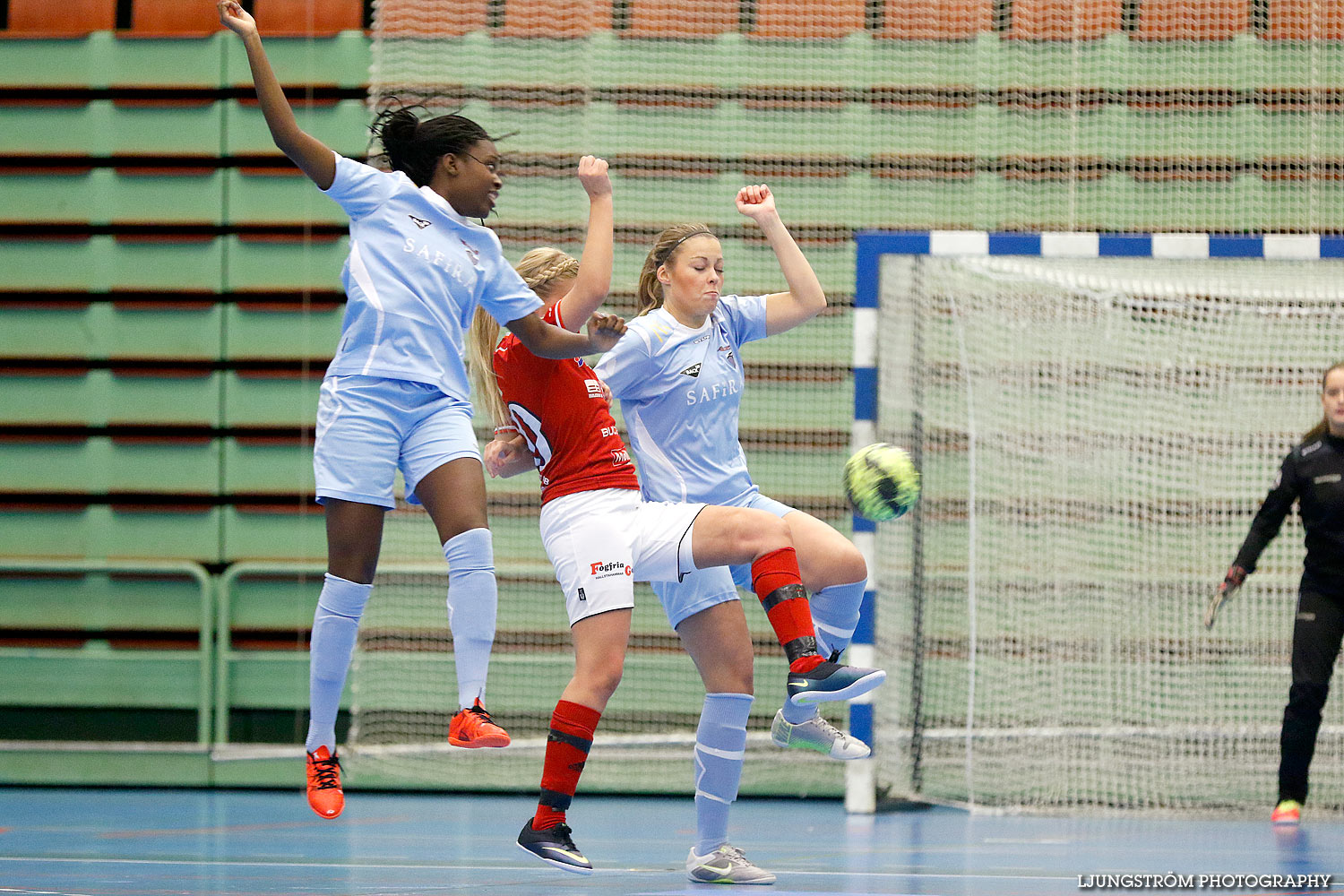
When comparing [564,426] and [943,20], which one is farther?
Result: [943,20]

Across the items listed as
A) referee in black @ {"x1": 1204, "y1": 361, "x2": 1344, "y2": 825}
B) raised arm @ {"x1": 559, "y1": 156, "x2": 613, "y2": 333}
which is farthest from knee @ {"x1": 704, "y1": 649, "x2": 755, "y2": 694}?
referee in black @ {"x1": 1204, "y1": 361, "x2": 1344, "y2": 825}

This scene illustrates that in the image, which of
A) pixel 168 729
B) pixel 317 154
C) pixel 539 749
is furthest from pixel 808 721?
pixel 168 729

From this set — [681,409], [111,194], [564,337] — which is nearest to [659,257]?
[681,409]

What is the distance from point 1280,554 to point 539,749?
13.1 feet

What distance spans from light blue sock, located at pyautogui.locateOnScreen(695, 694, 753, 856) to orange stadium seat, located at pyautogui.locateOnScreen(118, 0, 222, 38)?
232 inches

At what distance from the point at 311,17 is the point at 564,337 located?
16.8ft

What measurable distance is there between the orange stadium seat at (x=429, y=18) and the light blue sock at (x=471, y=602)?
4651 mm

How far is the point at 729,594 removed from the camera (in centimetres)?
416

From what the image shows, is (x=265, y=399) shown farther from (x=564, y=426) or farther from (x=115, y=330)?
(x=564, y=426)

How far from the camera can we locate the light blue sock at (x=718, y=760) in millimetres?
4250

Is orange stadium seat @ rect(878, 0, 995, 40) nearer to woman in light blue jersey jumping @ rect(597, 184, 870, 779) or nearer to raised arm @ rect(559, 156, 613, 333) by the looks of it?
woman in light blue jersey jumping @ rect(597, 184, 870, 779)

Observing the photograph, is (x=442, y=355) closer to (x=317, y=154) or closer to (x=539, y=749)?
(x=317, y=154)

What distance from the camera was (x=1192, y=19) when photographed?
7824 mm

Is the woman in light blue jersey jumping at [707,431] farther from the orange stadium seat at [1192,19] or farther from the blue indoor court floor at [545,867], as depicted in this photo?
the orange stadium seat at [1192,19]
